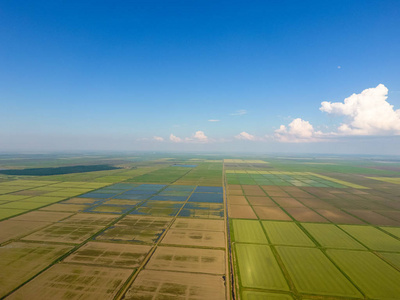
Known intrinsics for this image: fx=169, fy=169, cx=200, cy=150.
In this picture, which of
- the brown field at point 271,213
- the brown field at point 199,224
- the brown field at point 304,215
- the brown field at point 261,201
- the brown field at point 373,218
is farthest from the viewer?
the brown field at point 261,201

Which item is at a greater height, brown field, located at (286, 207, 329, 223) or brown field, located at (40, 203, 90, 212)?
brown field, located at (40, 203, 90, 212)

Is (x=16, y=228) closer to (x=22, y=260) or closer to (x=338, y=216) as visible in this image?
(x=22, y=260)

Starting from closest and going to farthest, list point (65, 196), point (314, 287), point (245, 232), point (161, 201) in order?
1. point (314, 287)
2. point (245, 232)
3. point (161, 201)
4. point (65, 196)

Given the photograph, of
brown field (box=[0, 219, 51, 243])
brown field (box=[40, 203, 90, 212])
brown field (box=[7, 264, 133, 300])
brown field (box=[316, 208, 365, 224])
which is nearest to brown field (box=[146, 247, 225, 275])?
brown field (box=[7, 264, 133, 300])

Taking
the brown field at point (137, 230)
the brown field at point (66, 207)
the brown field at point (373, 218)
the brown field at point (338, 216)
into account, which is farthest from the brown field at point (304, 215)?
the brown field at point (66, 207)

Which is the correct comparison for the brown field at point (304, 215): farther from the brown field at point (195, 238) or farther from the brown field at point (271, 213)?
the brown field at point (195, 238)

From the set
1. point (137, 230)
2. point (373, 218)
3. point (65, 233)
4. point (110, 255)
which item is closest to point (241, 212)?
point (137, 230)

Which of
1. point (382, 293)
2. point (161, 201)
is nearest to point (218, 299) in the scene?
point (382, 293)

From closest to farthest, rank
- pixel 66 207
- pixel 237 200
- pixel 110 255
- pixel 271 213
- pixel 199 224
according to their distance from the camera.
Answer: pixel 110 255 → pixel 199 224 → pixel 271 213 → pixel 66 207 → pixel 237 200

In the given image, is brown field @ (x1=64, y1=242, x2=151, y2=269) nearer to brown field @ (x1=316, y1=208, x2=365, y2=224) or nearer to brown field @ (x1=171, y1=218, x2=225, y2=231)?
brown field @ (x1=171, y1=218, x2=225, y2=231)

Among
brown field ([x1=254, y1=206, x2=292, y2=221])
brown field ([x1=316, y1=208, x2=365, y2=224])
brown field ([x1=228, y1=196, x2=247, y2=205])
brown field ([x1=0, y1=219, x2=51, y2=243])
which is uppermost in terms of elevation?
brown field ([x1=0, y1=219, x2=51, y2=243])

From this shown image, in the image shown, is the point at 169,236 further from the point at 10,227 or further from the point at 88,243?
the point at 10,227
